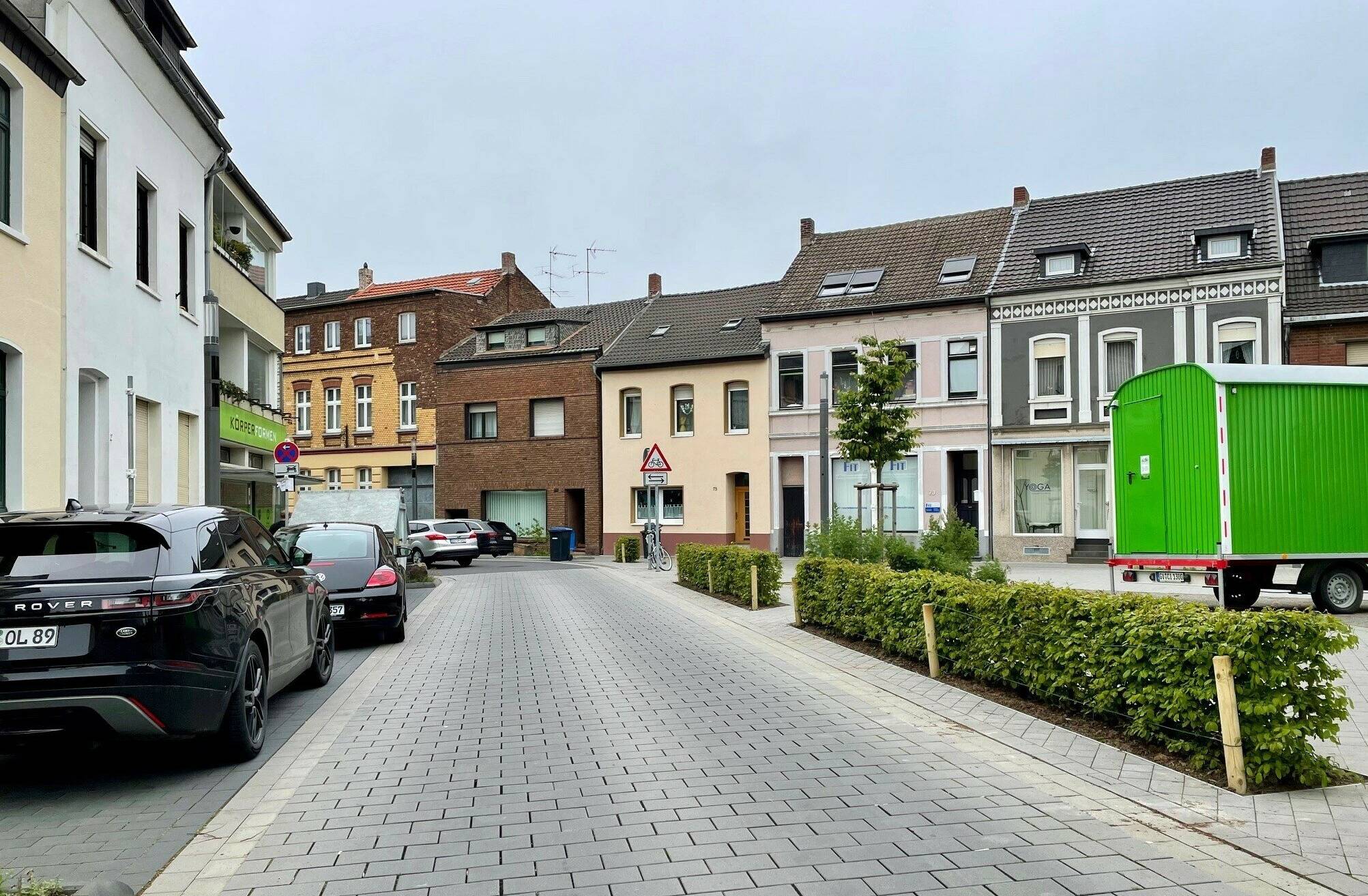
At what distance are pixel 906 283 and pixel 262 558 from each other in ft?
98.1

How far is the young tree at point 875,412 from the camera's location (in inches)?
942

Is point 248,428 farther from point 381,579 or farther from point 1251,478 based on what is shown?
point 1251,478

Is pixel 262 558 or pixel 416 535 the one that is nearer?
pixel 262 558

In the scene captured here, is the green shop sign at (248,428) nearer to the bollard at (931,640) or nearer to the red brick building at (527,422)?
the red brick building at (527,422)

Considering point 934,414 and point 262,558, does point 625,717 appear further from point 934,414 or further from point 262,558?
point 934,414

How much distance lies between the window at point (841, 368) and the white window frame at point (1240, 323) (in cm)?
1027

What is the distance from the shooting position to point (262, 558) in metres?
8.59

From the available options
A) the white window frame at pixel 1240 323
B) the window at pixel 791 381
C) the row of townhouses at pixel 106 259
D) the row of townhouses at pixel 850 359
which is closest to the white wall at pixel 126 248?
the row of townhouses at pixel 106 259

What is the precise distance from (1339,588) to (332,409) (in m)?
44.2

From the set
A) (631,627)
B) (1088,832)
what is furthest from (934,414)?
(1088,832)

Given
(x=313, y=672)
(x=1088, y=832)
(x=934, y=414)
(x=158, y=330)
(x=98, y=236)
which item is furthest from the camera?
(x=934, y=414)

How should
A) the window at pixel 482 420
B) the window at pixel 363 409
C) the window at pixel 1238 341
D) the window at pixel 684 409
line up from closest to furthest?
1. the window at pixel 1238 341
2. the window at pixel 684 409
3. the window at pixel 482 420
4. the window at pixel 363 409

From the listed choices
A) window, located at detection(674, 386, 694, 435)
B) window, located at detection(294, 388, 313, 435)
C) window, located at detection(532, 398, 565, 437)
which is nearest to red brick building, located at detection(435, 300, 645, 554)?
window, located at detection(532, 398, 565, 437)

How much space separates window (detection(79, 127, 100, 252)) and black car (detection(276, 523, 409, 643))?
17.1 ft
